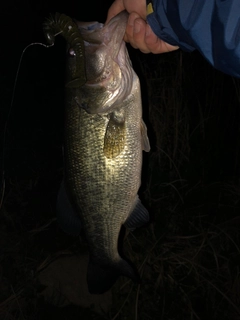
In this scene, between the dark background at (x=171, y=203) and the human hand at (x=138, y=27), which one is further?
the dark background at (x=171, y=203)

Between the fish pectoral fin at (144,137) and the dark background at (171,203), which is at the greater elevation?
the fish pectoral fin at (144,137)

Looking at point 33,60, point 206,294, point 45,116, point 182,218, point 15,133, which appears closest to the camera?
point 206,294

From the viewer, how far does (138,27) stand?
155cm

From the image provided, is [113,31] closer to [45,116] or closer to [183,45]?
[183,45]

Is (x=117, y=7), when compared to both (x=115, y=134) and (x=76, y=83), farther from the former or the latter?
(x=115, y=134)

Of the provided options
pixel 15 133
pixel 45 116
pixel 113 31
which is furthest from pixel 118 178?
pixel 45 116

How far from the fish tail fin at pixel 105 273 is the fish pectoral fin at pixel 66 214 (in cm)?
24

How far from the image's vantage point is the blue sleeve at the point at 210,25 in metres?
1.09

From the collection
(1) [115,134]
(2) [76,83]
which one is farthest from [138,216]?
(2) [76,83]

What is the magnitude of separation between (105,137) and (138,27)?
1.67 feet

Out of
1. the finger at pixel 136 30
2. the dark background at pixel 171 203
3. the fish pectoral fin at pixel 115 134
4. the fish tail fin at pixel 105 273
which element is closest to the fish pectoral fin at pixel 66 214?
the fish tail fin at pixel 105 273

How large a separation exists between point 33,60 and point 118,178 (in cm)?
474

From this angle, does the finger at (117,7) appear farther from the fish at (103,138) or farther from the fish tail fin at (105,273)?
the fish tail fin at (105,273)

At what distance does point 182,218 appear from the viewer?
12.0 ft
